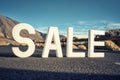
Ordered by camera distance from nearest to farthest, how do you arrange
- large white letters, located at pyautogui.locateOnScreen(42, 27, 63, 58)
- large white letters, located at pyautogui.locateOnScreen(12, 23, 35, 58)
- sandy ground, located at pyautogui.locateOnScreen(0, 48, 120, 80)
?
sandy ground, located at pyautogui.locateOnScreen(0, 48, 120, 80)
large white letters, located at pyautogui.locateOnScreen(12, 23, 35, 58)
large white letters, located at pyautogui.locateOnScreen(42, 27, 63, 58)

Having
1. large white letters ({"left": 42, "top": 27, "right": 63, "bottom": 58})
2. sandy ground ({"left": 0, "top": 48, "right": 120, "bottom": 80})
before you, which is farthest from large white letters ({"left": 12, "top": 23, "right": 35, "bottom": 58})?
sandy ground ({"left": 0, "top": 48, "right": 120, "bottom": 80})

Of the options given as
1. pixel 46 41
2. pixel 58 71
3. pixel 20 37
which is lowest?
pixel 58 71

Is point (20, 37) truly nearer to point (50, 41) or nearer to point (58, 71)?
point (50, 41)

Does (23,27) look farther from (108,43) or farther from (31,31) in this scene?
(108,43)

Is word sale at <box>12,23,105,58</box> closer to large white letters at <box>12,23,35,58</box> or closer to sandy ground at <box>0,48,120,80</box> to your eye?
large white letters at <box>12,23,35,58</box>

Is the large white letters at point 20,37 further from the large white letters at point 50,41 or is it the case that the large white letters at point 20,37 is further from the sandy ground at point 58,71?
the sandy ground at point 58,71

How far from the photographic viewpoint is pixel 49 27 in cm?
1616

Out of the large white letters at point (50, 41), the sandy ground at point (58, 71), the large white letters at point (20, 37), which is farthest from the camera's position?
the large white letters at point (50, 41)

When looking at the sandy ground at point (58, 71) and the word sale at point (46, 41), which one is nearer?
the sandy ground at point (58, 71)

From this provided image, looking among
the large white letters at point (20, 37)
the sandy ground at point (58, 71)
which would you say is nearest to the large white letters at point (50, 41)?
the large white letters at point (20, 37)

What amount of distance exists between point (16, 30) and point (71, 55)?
157 inches

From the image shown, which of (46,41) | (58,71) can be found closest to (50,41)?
(46,41)

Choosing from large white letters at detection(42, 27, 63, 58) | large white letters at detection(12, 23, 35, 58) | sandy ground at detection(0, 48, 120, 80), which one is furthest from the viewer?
large white letters at detection(42, 27, 63, 58)

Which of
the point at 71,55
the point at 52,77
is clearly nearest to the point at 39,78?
the point at 52,77
